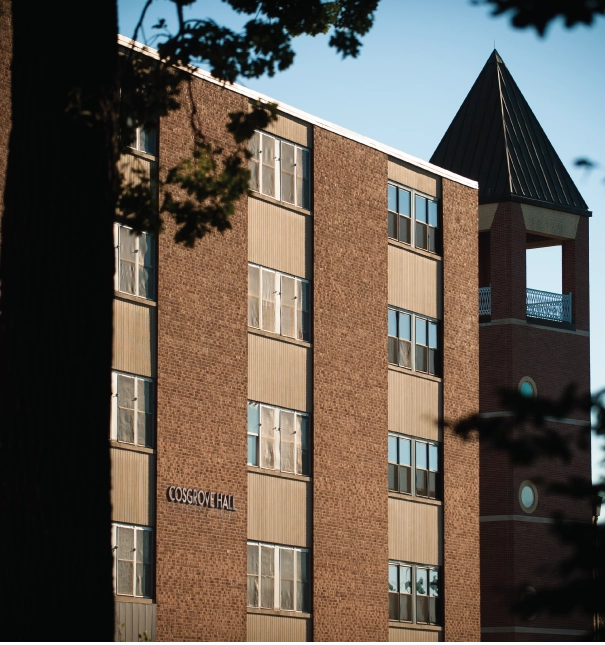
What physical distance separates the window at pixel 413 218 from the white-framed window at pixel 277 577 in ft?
35.9

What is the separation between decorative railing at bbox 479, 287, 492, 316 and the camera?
50.2 m

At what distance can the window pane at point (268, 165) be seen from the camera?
37.5m

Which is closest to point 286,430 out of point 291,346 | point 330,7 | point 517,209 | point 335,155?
point 291,346

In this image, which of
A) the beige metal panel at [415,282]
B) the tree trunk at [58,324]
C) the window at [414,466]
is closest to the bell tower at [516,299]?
the window at [414,466]

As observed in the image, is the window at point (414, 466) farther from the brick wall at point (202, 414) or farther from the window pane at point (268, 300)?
the brick wall at point (202, 414)

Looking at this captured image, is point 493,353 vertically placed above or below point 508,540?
above

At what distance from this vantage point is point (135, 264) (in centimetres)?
3359

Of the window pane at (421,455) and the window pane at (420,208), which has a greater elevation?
the window pane at (420,208)

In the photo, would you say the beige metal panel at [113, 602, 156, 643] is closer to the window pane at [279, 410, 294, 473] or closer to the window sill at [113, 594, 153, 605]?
the window sill at [113, 594, 153, 605]

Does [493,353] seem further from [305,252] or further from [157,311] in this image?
[157,311]

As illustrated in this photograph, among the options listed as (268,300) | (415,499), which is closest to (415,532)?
(415,499)

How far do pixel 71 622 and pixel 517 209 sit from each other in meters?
42.2

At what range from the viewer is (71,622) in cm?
1007

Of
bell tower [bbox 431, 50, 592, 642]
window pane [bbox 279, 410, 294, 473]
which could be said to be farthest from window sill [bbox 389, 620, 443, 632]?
window pane [bbox 279, 410, 294, 473]
